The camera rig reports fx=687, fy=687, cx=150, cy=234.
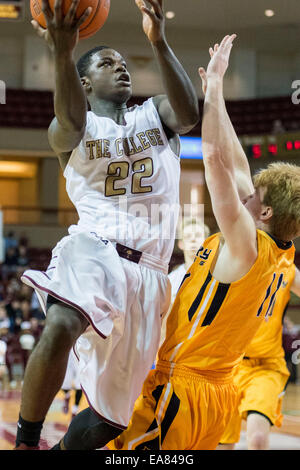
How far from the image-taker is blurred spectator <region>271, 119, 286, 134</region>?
16.2m

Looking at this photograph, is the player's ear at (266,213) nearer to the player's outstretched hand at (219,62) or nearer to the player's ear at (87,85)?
the player's outstretched hand at (219,62)

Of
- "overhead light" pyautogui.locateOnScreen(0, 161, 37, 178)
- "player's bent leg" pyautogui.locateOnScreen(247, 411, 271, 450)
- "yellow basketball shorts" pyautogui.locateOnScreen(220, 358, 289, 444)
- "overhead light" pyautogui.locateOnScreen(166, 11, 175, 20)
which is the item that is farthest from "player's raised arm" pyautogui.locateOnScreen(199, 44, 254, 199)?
"overhead light" pyautogui.locateOnScreen(0, 161, 37, 178)

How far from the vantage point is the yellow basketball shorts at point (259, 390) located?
4449 millimetres

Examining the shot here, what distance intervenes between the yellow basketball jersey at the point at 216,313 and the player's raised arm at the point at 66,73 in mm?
805

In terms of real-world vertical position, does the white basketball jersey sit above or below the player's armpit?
below

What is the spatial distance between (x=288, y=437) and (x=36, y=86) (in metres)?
14.0

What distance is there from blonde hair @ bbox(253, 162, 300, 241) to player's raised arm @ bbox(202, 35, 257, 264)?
0.22 metres

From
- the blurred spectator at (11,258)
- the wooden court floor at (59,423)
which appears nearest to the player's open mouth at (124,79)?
the wooden court floor at (59,423)

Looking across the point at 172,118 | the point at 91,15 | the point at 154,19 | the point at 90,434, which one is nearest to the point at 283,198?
the point at 172,118

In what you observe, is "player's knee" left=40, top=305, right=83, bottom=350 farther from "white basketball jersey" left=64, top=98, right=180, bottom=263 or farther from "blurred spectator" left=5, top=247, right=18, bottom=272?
"blurred spectator" left=5, top=247, right=18, bottom=272

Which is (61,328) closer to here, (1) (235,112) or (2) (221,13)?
(2) (221,13)

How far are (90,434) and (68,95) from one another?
1441mm

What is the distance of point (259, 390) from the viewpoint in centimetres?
462

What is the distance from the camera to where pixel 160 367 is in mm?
3088
